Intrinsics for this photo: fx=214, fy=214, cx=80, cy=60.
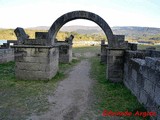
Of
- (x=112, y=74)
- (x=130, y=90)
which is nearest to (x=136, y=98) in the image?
(x=130, y=90)

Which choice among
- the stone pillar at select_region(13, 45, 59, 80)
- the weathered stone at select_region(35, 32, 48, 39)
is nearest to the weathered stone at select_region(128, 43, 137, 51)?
the stone pillar at select_region(13, 45, 59, 80)

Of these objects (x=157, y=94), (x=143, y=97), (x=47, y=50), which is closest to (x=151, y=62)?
(x=157, y=94)

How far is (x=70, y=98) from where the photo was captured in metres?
7.98

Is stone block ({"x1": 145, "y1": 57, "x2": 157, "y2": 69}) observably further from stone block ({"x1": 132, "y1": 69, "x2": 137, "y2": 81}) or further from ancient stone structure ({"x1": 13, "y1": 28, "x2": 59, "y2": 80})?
ancient stone structure ({"x1": 13, "y1": 28, "x2": 59, "y2": 80})

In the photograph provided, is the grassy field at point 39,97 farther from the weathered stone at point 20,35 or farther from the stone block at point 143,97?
the weathered stone at point 20,35

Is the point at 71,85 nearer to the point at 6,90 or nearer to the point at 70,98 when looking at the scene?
the point at 70,98

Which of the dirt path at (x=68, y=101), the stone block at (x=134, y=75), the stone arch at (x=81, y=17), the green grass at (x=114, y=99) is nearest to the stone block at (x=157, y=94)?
the green grass at (x=114, y=99)

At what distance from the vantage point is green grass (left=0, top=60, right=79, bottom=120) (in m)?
6.35

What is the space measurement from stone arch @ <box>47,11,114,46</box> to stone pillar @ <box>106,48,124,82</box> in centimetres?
53

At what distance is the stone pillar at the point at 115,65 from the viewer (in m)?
10.8

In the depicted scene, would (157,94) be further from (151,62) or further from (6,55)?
(6,55)

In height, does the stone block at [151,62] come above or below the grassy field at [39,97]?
above

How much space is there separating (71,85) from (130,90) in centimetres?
293

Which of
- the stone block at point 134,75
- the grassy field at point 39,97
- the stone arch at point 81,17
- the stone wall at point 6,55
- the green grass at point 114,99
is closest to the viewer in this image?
the grassy field at point 39,97
